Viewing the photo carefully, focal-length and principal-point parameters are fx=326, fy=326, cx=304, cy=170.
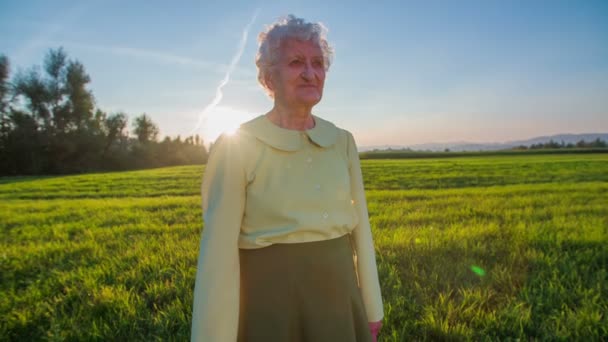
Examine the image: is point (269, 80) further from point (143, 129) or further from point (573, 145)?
point (573, 145)

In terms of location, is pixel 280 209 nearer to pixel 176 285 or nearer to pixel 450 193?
pixel 176 285

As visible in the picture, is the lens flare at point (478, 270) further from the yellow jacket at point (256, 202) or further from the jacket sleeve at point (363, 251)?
the yellow jacket at point (256, 202)

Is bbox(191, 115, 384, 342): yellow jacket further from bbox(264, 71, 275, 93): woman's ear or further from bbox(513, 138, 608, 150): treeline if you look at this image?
bbox(513, 138, 608, 150): treeline

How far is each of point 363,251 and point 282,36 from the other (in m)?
1.22

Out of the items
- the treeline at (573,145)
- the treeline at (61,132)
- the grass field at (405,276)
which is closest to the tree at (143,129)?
the treeline at (61,132)

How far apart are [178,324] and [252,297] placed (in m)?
1.59

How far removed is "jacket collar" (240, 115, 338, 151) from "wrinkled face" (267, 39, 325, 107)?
0.47ft

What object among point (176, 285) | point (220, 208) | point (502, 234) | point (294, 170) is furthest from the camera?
point (502, 234)

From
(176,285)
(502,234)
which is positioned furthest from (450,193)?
(176,285)

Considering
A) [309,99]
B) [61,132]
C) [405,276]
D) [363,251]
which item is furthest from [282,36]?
[61,132]

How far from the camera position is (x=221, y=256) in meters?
1.36

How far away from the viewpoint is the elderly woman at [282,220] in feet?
4.51

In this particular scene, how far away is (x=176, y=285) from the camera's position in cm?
332

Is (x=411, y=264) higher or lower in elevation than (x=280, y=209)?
lower
